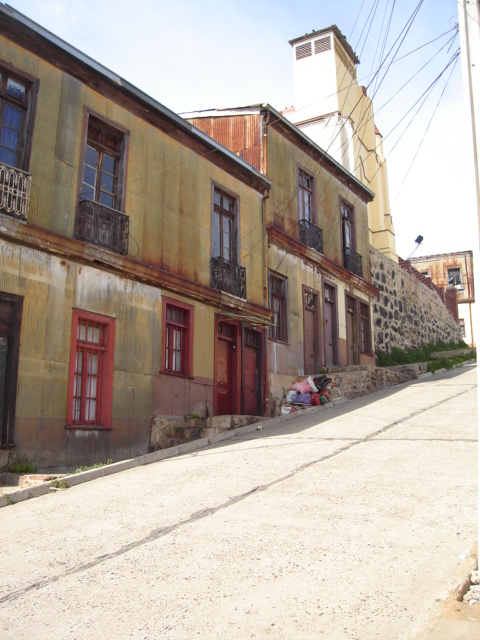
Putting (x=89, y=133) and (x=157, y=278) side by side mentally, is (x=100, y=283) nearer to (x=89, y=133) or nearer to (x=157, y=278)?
(x=157, y=278)

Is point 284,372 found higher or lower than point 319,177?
lower

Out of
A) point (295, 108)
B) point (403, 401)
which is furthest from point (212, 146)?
point (295, 108)

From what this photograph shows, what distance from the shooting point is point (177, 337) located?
13.9m

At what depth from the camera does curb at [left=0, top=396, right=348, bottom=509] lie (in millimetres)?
8297

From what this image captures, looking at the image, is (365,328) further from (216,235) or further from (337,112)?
(337,112)

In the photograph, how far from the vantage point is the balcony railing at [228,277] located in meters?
15.1

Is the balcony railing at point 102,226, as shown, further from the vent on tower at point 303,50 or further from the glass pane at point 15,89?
the vent on tower at point 303,50

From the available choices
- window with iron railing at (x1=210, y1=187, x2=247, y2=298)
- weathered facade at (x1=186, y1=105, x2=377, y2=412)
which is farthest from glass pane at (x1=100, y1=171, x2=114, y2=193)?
weathered facade at (x1=186, y1=105, x2=377, y2=412)

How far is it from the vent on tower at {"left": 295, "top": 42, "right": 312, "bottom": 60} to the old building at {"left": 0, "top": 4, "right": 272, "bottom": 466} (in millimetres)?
17062

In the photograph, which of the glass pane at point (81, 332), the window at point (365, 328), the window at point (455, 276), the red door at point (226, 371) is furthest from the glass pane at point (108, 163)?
the window at point (455, 276)

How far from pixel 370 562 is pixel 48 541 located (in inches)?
121

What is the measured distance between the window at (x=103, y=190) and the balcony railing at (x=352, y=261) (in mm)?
10922

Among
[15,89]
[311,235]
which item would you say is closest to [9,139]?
[15,89]

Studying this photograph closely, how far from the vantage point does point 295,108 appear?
2989 centimetres
